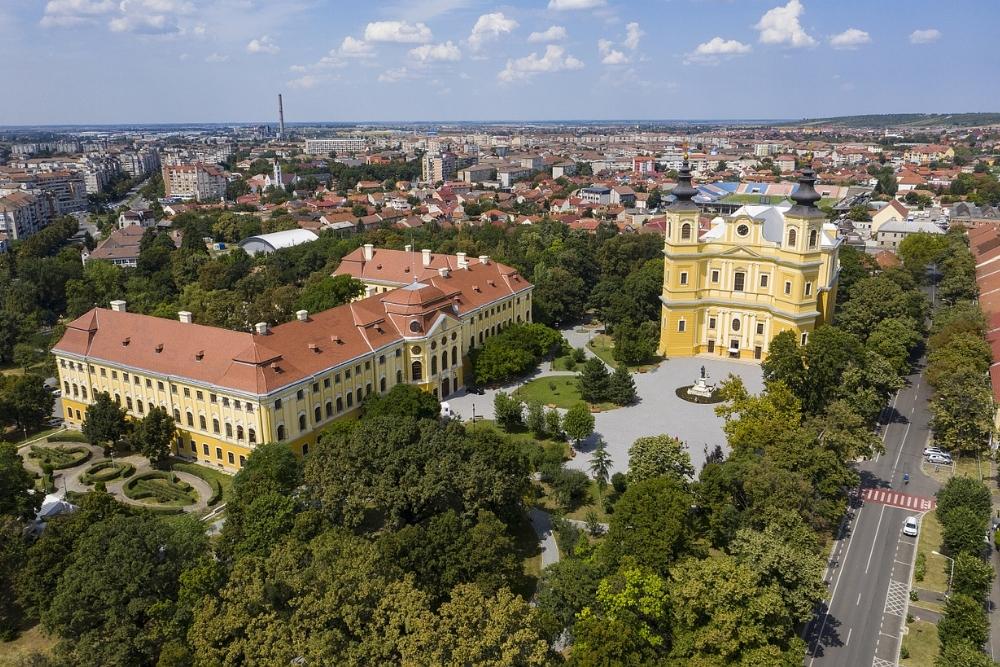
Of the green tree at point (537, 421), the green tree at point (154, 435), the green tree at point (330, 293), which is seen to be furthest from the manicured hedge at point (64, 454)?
the green tree at point (537, 421)

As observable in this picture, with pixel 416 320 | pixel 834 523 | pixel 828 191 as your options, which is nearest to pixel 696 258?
pixel 416 320

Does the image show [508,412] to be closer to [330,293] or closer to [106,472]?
[330,293]

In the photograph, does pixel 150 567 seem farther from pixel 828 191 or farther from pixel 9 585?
pixel 828 191

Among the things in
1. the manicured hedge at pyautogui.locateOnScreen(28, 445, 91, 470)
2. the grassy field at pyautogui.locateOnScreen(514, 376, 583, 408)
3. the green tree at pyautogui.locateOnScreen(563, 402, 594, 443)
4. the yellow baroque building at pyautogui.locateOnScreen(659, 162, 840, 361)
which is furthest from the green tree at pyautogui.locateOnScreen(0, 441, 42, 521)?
the yellow baroque building at pyautogui.locateOnScreen(659, 162, 840, 361)

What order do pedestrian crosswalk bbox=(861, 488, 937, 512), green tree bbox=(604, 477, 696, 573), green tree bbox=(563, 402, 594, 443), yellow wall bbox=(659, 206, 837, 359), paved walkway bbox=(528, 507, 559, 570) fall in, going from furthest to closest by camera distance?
yellow wall bbox=(659, 206, 837, 359) < green tree bbox=(563, 402, 594, 443) < pedestrian crosswalk bbox=(861, 488, 937, 512) < paved walkway bbox=(528, 507, 559, 570) < green tree bbox=(604, 477, 696, 573)

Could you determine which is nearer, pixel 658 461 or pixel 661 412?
pixel 658 461

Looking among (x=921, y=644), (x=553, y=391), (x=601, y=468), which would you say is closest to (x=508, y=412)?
(x=553, y=391)

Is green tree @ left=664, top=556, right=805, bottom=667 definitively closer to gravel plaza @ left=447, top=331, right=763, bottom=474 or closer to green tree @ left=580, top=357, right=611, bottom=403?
gravel plaza @ left=447, top=331, right=763, bottom=474
